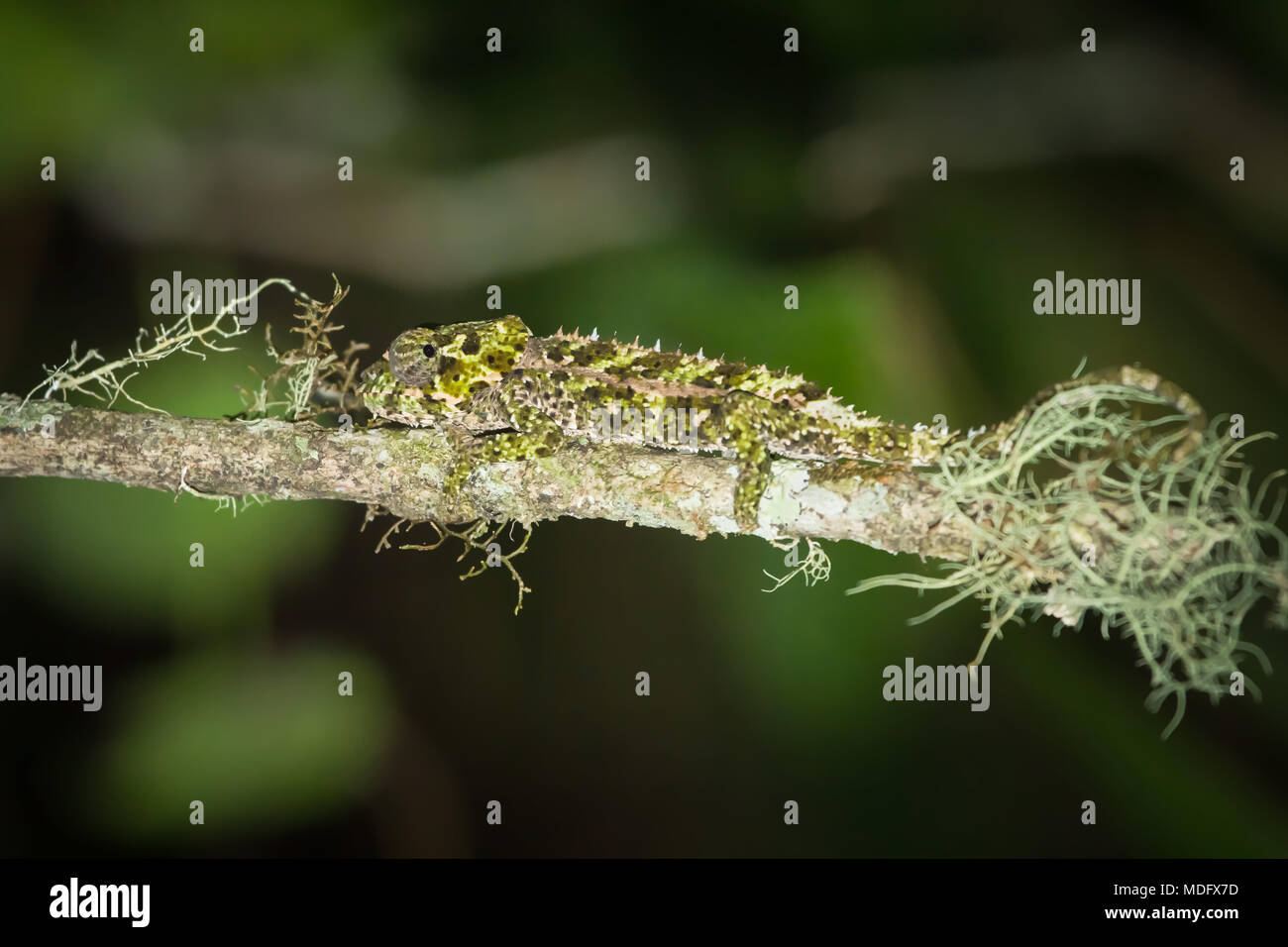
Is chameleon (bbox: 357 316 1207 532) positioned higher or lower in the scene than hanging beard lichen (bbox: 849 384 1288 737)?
higher

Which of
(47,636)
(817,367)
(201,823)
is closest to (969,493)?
(817,367)

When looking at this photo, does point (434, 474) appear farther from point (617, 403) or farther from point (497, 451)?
point (617, 403)

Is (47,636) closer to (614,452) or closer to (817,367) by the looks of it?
(614,452)

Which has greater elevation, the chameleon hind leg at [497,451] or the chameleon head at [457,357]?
the chameleon head at [457,357]

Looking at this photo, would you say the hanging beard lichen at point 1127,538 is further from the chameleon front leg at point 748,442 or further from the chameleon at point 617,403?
the chameleon front leg at point 748,442

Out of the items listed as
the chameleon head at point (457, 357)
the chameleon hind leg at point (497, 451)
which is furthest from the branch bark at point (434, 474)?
the chameleon head at point (457, 357)

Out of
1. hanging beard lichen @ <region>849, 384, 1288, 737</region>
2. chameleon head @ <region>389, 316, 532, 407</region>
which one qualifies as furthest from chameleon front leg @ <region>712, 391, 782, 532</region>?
chameleon head @ <region>389, 316, 532, 407</region>

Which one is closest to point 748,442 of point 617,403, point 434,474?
point 617,403

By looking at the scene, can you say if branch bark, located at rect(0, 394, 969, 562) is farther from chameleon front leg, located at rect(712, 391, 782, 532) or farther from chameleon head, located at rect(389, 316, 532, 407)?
chameleon head, located at rect(389, 316, 532, 407)
